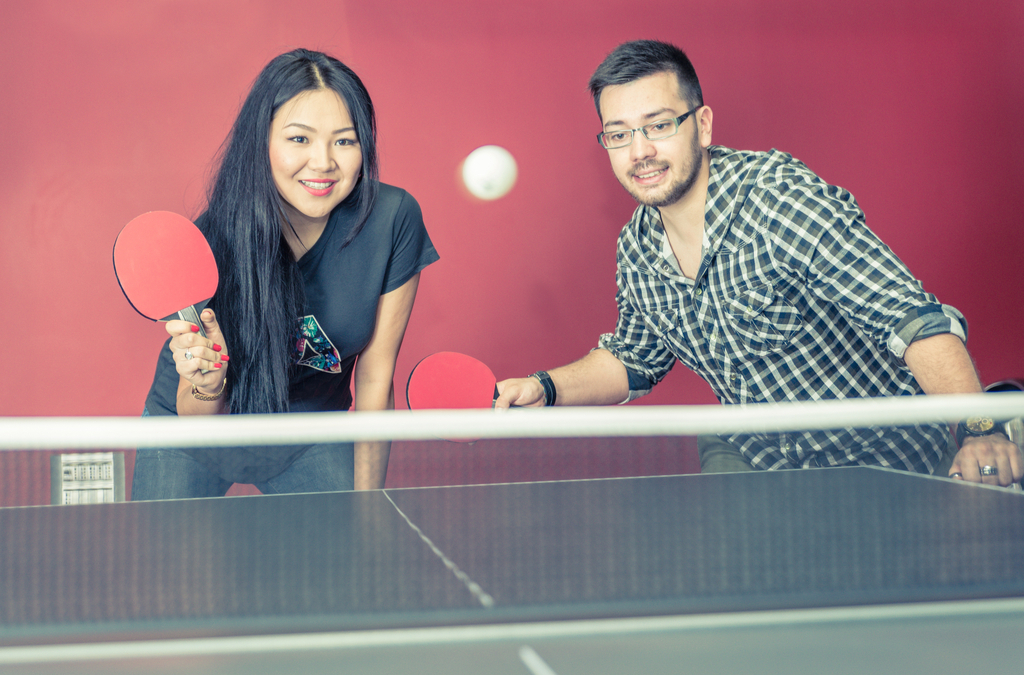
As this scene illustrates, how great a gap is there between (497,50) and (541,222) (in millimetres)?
801

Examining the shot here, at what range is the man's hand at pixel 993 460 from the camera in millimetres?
1877

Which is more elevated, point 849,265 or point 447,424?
point 849,265

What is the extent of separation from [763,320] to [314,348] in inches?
48.6

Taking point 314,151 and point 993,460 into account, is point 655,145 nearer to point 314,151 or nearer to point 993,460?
point 314,151

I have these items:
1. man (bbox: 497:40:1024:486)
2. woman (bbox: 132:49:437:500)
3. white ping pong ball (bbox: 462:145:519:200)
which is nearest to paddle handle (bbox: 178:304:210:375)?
woman (bbox: 132:49:437:500)

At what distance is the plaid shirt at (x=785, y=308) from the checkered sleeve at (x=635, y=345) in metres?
0.09

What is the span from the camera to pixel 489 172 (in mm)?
3859

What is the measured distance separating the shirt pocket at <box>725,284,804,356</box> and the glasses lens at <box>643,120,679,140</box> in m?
0.53

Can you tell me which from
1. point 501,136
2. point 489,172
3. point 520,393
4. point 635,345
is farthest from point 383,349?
point 501,136

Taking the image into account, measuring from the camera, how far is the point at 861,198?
4.04 meters

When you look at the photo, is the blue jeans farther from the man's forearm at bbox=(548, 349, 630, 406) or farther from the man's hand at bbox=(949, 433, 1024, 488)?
the man's hand at bbox=(949, 433, 1024, 488)

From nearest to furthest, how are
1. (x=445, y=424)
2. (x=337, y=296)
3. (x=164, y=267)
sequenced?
(x=445, y=424) < (x=164, y=267) < (x=337, y=296)

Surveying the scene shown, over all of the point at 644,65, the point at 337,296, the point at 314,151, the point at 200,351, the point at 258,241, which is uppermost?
the point at 644,65

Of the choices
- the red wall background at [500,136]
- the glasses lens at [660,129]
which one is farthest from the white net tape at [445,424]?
the red wall background at [500,136]
